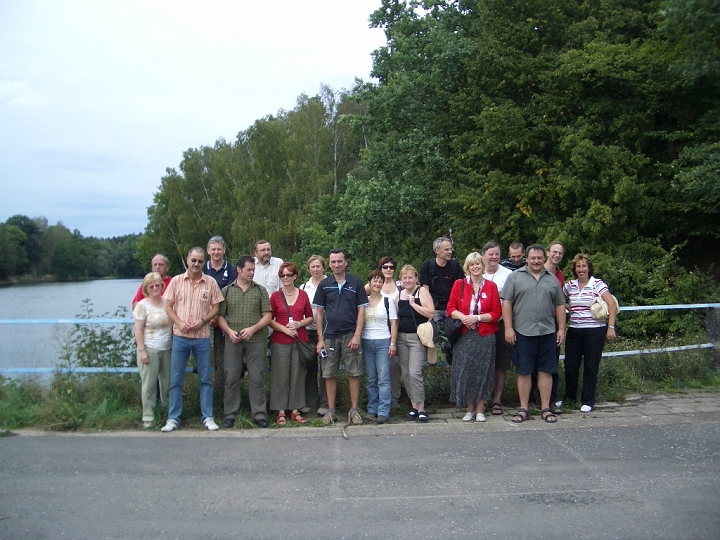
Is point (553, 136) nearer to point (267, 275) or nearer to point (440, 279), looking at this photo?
point (440, 279)

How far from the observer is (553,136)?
580 inches

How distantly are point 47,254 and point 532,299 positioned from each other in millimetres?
38912

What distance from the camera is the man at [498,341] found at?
6.99m

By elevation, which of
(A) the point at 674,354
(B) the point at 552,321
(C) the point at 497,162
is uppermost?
(C) the point at 497,162

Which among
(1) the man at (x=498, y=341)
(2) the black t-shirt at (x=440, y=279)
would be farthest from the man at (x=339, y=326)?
(1) the man at (x=498, y=341)

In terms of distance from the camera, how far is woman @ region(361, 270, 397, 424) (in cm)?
674

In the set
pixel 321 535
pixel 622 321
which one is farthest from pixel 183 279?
pixel 622 321

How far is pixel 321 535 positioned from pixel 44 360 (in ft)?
15.3

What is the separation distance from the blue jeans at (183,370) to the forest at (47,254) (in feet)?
91.6

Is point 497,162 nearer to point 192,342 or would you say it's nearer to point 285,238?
point 192,342

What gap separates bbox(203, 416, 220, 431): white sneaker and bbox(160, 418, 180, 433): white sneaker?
11.5 inches

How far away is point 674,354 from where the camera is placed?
8.31 meters

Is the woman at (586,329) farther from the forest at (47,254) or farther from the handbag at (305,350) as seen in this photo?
the forest at (47,254)

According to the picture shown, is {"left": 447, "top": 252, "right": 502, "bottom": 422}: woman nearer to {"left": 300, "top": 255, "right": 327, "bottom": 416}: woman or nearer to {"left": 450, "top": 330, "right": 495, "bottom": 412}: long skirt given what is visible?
{"left": 450, "top": 330, "right": 495, "bottom": 412}: long skirt
